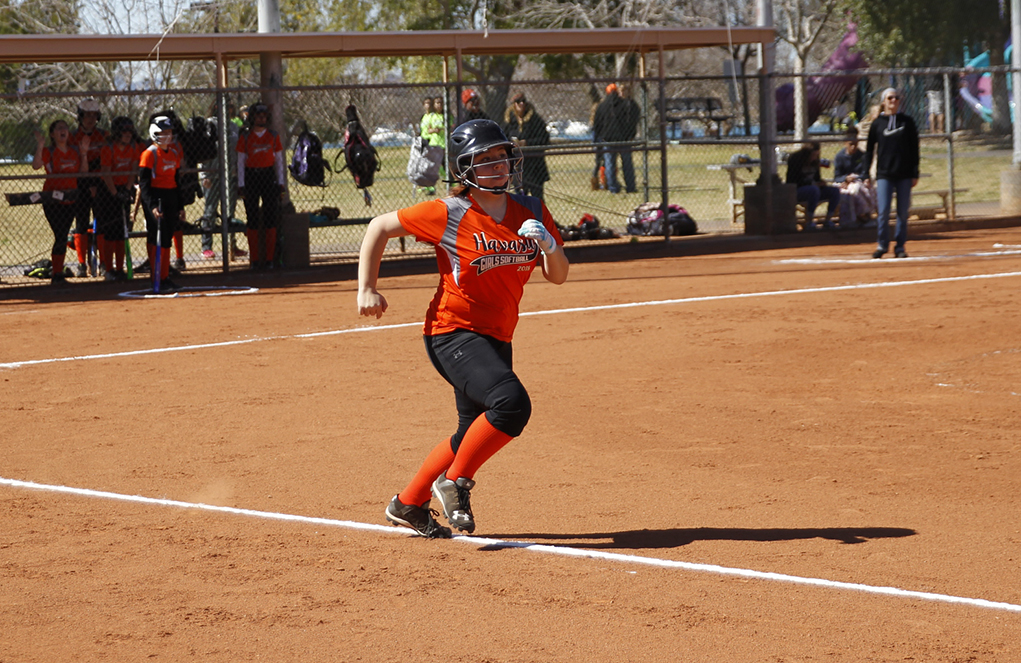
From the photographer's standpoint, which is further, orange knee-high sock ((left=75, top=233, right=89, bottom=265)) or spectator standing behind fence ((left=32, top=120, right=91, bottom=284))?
orange knee-high sock ((left=75, top=233, right=89, bottom=265))

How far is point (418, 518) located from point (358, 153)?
13.0m

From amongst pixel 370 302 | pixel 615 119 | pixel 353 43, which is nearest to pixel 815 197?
pixel 615 119

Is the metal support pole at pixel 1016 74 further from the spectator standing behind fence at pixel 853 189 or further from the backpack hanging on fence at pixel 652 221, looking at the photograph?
the backpack hanging on fence at pixel 652 221

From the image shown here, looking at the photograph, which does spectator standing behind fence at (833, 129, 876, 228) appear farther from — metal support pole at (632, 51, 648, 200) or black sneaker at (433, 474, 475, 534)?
black sneaker at (433, 474, 475, 534)

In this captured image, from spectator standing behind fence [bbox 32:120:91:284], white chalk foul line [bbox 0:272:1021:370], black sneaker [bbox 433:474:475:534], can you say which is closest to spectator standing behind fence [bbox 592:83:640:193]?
white chalk foul line [bbox 0:272:1021:370]

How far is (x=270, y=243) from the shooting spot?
1731 cm

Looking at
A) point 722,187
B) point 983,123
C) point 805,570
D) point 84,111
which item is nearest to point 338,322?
point 84,111

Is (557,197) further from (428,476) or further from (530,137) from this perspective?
(428,476)

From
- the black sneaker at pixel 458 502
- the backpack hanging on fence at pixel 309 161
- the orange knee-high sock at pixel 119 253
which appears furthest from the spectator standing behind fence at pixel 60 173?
the black sneaker at pixel 458 502

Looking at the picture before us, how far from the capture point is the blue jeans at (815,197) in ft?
66.6

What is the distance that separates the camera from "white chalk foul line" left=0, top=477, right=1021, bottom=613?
4.57m

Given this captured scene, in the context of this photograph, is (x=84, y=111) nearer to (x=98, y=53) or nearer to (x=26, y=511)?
(x=98, y=53)

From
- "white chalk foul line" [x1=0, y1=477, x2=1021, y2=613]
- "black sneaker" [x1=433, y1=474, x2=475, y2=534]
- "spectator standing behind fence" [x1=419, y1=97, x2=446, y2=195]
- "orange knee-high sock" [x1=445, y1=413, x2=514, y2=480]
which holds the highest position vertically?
"spectator standing behind fence" [x1=419, y1=97, x2=446, y2=195]

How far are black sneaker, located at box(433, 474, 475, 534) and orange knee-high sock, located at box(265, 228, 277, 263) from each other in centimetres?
1239
